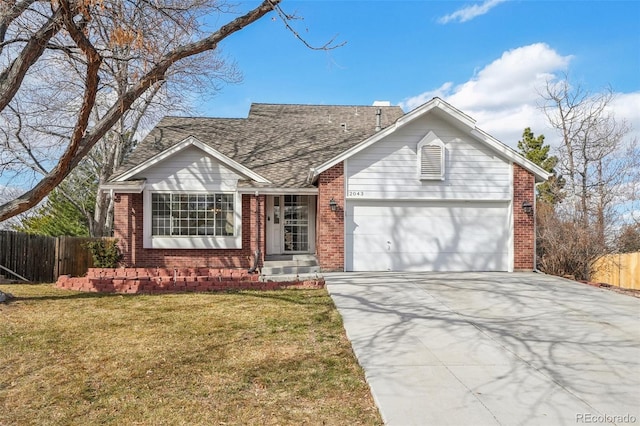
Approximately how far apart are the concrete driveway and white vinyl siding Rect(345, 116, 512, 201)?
350 centimetres

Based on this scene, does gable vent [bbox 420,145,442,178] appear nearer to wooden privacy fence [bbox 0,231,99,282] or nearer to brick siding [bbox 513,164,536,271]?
brick siding [bbox 513,164,536,271]

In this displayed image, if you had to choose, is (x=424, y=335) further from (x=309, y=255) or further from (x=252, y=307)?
(x=309, y=255)

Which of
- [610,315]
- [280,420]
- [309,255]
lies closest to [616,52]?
[610,315]

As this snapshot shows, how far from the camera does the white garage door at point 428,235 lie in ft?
43.5

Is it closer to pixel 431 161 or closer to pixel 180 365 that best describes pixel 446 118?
pixel 431 161

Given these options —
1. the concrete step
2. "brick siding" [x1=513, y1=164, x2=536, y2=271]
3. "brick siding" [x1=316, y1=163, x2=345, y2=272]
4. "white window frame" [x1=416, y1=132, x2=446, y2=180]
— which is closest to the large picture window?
the concrete step

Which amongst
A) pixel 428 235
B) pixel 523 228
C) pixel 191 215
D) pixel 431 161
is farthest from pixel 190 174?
pixel 523 228

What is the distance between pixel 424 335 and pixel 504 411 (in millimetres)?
2504

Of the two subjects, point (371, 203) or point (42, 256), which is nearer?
point (371, 203)

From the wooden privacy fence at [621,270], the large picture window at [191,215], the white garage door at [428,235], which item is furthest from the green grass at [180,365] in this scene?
the wooden privacy fence at [621,270]

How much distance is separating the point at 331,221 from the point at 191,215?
444cm

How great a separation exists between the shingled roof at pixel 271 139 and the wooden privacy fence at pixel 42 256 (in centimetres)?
283

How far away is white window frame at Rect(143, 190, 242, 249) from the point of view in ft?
45.1

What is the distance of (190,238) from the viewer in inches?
545
